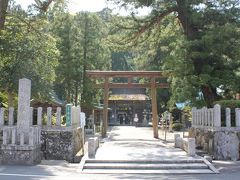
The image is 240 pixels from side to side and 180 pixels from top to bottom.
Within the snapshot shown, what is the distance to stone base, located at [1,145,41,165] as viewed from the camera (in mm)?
14883

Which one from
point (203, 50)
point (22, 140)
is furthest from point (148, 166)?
point (203, 50)

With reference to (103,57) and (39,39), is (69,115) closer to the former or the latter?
(39,39)

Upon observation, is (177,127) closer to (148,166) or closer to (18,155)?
(148,166)

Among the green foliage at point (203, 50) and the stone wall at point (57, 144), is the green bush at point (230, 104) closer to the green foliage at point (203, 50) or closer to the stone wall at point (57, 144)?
the green foliage at point (203, 50)

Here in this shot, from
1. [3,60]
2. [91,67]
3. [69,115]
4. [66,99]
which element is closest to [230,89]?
[69,115]

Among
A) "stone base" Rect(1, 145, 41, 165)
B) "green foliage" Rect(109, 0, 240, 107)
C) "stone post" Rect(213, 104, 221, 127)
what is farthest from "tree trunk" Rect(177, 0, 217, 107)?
"stone base" Rect(1, 145, 41, 165)

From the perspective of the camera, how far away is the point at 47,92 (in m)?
24.3

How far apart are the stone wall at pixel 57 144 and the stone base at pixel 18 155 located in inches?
99.0

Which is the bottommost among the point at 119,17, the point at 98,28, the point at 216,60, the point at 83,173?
the point at 83,173

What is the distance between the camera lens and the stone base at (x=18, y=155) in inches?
586

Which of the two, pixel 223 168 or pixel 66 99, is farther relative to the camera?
pixel 66 99

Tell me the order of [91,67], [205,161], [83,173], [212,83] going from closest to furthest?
[83,173] → [205,161] → [212,83] → [91,67]

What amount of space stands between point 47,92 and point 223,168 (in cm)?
1280

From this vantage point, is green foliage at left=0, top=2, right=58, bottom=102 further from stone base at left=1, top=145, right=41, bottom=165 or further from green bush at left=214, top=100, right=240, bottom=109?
green bush at left=214, top=100, right=240, bottom=109
